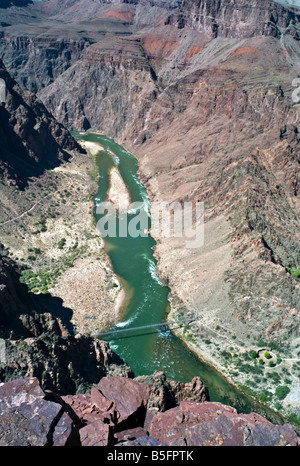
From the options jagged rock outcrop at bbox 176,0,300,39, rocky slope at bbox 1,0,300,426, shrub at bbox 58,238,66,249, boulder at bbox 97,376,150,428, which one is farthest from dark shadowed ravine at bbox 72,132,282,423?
jagged rock outcrop at bbox 176,0,300,39

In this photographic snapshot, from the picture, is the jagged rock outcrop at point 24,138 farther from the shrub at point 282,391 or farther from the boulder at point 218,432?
the boulder at point 218,432

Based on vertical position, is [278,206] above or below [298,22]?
below

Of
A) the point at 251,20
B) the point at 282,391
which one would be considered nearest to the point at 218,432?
the point at 282,391

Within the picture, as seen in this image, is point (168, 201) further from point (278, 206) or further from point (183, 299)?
point (183, 299)

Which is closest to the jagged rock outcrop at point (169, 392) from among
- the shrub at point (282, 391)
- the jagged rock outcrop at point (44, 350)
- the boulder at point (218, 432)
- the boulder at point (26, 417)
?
the boulder at point (218, 432)

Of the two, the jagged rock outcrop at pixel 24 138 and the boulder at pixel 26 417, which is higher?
the jagged rock outcrop at pixel 24 138

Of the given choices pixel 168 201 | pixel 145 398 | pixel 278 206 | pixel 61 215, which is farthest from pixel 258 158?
pixel 145 398
